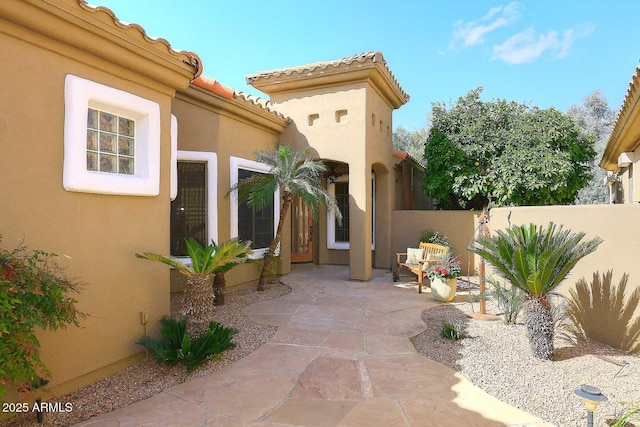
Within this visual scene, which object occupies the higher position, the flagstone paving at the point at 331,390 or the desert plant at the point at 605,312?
the desert plant at the point at 605,312

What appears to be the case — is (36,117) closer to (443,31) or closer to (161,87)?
(161,87)

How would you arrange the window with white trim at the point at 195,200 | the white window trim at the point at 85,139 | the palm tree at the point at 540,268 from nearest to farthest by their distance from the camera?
the white window trim at the point at 85,139 → the palm tree at the point at 540,268 → the window with white trim at the point at 195,200

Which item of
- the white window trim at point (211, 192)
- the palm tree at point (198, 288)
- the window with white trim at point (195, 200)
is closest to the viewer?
the palm tree at point (198, 288)

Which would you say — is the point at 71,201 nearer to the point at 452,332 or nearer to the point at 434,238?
the point at 452,332

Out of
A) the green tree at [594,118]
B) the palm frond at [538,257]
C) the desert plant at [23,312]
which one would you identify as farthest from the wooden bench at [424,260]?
the green tree at [594,118]

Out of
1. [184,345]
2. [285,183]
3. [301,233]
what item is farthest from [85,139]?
[301,233]

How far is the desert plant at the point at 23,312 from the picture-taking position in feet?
9.27

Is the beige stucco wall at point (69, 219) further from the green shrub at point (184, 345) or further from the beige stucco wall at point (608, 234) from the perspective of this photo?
the beige stucco wall at point (608, 234)

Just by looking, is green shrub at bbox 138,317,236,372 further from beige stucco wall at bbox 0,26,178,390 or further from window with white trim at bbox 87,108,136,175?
window with white trim at bbox 87,108,136,175

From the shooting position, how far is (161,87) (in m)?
5.33

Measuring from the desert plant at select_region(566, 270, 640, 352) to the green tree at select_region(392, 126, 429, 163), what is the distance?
2831cm

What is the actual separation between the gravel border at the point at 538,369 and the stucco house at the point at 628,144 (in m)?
4.60

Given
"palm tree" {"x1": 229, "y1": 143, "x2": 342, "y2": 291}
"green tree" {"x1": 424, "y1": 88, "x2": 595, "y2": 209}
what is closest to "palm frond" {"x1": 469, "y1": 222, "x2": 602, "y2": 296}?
"palm tree" {"x1": 229, "y1": 143, "x2": 342, "y2": 291}

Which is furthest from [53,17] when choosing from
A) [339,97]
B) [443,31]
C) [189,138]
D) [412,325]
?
[443,31]
